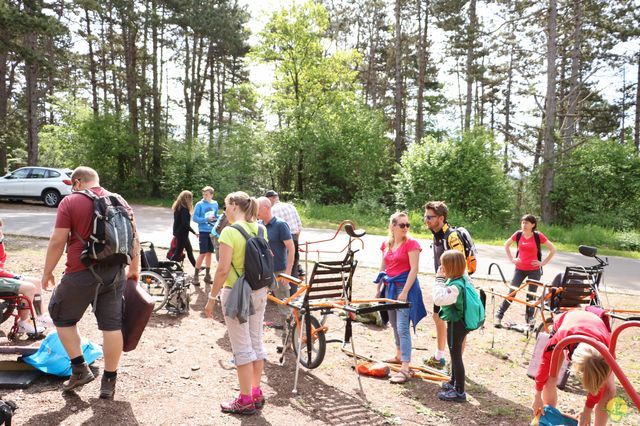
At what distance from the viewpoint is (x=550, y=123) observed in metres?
19.3

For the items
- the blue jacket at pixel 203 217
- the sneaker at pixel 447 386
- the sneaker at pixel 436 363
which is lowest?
the sneaker at pixel 436 363

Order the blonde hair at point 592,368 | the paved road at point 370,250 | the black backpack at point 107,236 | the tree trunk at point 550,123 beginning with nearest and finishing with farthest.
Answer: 1. the blonde hair at point 592,368
2. the black backpack at point 107,236
3. the paved road at point 370,250
4. the tree trunk at point 550,123

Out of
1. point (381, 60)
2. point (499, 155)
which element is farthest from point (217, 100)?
point (499, 155)

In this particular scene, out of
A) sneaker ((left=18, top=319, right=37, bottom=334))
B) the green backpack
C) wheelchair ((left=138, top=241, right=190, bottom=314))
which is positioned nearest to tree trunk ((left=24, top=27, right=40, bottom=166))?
wheelchair ((left=138, top=241, right=190, bottom=314))

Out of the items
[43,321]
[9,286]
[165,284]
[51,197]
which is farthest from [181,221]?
[51,197]

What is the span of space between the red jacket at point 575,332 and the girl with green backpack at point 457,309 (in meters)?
1.44

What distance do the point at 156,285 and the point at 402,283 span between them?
365cm

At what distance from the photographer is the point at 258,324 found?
13.9 feet

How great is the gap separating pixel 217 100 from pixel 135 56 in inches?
368

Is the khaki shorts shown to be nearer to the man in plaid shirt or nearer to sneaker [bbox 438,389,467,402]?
the man in plaid shirt

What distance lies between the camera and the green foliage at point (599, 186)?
19.8m

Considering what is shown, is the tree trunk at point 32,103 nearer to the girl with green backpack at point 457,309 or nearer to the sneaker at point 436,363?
the sneaker at point 436,363

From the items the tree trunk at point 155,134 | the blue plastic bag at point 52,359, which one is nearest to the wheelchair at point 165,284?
the blue plastic bag at point 52,359

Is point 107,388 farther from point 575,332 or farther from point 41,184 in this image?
point 41,184
